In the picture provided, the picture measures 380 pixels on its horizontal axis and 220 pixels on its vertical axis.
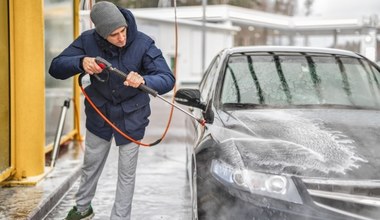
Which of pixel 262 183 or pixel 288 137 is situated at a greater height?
pixel 288 137

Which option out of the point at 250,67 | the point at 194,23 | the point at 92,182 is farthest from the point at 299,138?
the point at 194,23

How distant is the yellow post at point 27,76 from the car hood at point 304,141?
7.56 ft

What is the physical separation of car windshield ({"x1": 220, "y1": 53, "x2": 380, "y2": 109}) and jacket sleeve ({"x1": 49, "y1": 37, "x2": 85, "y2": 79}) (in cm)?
106

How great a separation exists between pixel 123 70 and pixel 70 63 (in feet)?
1.13

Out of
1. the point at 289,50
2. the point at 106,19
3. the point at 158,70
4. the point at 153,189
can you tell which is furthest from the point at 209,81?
the point at 106,19

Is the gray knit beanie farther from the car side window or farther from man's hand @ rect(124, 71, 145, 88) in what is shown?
the car side window

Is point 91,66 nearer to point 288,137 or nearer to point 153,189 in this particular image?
point 288,137

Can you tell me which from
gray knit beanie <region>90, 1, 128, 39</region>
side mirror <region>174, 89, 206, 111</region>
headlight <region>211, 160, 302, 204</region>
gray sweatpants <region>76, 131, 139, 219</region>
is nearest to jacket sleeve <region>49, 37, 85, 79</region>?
gray knit beanie <region>90, 1, 128, 39</region>

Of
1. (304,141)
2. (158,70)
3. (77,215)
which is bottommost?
(77,215)

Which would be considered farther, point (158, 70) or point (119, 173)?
point (119, 173)

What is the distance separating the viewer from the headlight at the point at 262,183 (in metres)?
2.57

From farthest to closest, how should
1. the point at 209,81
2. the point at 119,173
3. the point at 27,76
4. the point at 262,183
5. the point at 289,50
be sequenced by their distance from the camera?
the point at 27,76 < the point at 209,81 < the point at 289,50 < the point at 119,173 < the point at 262,183

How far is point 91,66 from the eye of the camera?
3.26 metres

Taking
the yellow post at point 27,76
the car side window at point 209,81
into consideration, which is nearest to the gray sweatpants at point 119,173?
the car side window at point 209,81
